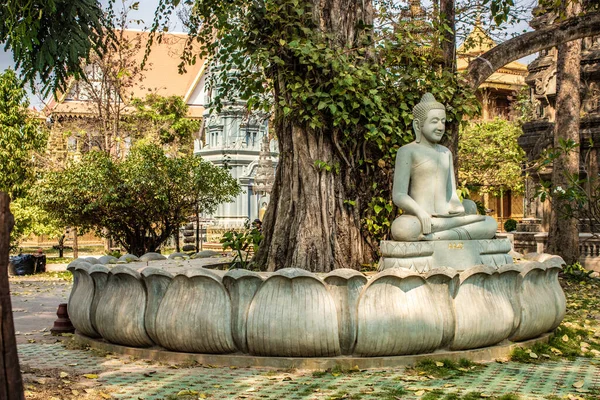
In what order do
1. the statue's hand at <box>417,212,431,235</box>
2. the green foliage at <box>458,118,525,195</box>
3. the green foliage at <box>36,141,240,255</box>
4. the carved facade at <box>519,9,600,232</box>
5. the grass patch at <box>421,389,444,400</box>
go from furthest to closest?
the green foliage at <box>458,118,525,195</box> → the carved facade at <box>519,9,600,232</box> → the green foliage at <box>36,141,240,255</box> → the statue's hand at <box>417,212,431,235</box> → the grass patch at <box>421,389,444,400</box>

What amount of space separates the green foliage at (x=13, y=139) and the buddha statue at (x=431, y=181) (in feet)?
52.5

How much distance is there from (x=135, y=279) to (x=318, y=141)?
2.69m

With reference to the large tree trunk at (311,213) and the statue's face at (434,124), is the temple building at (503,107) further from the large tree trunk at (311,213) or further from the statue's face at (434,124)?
the statue's face at (434,124)

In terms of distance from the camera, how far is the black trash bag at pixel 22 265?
64.6ft

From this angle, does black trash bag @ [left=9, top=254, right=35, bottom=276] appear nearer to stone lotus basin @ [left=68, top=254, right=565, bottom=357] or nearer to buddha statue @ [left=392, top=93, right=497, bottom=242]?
stone lotus basin @ [left=68, top=254, right=565, bottom=357]

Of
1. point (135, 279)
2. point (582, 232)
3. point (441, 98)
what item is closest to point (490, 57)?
point (441, 98)

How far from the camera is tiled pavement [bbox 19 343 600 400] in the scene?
221 inches

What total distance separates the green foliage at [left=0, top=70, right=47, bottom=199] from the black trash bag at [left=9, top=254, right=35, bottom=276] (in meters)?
2.38

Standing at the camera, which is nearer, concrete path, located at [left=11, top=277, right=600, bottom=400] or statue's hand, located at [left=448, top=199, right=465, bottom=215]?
concrete path, located at [left=11, top=277, right=600, bottom=400]

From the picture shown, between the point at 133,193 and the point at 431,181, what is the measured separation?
10.3 meters

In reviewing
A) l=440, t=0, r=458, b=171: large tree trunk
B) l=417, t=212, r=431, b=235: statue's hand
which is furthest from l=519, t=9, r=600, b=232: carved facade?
l=417, t=212, r=431, b=235: statue's hand

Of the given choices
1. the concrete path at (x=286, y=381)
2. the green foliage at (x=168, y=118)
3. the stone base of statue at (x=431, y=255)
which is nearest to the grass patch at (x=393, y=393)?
the concrete path at (x=286, y=381)

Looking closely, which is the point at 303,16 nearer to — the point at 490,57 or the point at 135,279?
the point at 490,57

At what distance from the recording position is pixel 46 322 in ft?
33.1
